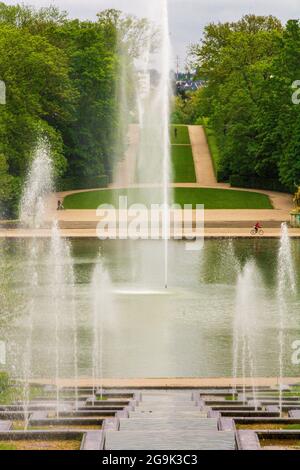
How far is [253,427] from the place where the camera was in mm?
21547

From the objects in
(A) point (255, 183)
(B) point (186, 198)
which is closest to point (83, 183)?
(B) point (186, 198)

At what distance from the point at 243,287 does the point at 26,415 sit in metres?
20.4

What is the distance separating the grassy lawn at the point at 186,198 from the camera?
6919 cm

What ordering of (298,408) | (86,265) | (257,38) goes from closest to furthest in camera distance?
1. (298,408)
2. (86,265)
3. (257,38)

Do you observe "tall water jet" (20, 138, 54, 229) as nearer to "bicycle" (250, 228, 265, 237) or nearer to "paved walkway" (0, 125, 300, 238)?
"paved walkway" (0, 125, 300, 238)

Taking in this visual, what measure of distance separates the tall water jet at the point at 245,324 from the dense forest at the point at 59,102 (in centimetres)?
2060

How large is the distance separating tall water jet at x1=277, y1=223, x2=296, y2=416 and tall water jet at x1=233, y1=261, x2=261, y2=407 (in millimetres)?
756

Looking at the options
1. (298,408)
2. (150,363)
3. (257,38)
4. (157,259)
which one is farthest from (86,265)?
(257,38)

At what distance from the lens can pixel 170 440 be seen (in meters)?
17.8

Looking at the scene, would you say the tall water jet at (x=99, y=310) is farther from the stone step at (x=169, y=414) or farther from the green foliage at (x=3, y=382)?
the stone step at (x=169, y=414)

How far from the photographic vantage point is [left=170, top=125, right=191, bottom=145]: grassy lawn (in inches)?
4070

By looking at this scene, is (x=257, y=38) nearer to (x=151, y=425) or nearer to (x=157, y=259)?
(x=157, y=259)

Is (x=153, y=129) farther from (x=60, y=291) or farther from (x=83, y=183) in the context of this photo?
(x=60, y=291)

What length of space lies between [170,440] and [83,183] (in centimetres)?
6073
